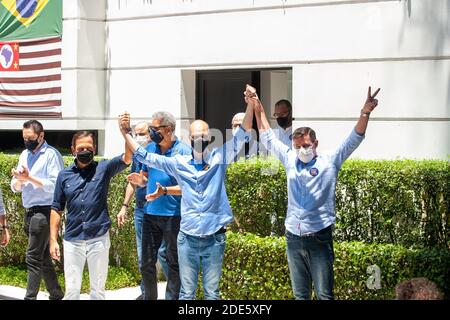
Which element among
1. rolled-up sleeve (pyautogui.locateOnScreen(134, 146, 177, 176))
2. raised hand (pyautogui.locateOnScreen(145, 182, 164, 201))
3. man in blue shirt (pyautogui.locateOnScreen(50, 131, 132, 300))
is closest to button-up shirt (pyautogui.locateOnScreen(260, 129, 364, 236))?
rolled-up sleeve (pyautogui.locateOnScreen(134, 146, 177, 176))

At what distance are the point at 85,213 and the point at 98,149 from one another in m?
5.49

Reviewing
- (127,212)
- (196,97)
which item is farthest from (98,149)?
(127,212)

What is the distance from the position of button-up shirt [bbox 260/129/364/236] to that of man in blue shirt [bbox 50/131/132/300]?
5.67 ft

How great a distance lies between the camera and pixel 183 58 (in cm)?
1339

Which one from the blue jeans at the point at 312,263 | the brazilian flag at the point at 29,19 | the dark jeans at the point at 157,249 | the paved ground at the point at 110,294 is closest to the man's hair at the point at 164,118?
the dark jeans at the point at 157,249

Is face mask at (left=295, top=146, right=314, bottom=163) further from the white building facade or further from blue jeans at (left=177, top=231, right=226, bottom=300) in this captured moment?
the white building facade

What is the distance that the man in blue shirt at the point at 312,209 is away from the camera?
8.20 metres

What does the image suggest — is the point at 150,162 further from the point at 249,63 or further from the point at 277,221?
the point at 249,63

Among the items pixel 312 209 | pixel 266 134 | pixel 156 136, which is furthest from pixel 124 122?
pixel 312 209

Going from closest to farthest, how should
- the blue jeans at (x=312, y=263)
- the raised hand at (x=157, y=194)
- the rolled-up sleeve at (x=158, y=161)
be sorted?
1. the blue jeans at (x=312, y=263)
2. the rolled-up sleeve at (x=158, y=161)
3. the raised hand at (x=157, y=194)

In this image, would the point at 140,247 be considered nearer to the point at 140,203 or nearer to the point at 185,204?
the point at 140,203

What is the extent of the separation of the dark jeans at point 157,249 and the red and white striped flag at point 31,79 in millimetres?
5339

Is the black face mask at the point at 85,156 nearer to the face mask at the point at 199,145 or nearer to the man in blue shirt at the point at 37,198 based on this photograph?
the face mask at the point at 199,145

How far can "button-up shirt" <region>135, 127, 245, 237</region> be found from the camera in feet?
27.3
